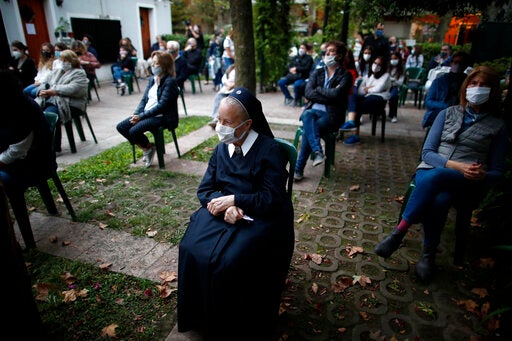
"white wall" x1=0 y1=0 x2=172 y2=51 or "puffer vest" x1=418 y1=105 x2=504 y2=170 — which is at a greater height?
"white wall" x1=0 y1=0 x2=172 y2=51

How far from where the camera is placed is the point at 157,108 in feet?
17.3

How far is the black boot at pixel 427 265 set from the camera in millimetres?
3045

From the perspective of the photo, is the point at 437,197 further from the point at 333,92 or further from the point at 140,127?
the point at 140,127

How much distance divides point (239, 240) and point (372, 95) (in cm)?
562

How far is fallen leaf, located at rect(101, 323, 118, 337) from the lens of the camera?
2.47 meters

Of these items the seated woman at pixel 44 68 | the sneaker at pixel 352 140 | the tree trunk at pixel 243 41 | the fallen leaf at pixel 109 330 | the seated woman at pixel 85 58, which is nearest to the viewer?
the fallen leaf at pixel 109 330

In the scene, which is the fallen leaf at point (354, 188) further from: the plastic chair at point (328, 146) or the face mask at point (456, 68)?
the face mask at point (456, 68)

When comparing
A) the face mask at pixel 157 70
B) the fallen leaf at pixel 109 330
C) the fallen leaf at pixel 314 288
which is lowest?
the fallen leaf at pixel 314 288

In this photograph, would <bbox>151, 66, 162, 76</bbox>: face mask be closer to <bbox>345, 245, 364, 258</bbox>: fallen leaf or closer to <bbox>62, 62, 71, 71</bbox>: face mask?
<bbox>62, 62, 71, 71</bbox>: face mask

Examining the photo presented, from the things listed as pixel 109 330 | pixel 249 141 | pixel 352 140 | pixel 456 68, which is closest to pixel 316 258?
pixel 249 141

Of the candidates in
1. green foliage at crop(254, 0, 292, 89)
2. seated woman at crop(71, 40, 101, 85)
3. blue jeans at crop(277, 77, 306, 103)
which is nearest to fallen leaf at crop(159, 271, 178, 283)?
blue jeans at crop(277, 77, 306, 103)

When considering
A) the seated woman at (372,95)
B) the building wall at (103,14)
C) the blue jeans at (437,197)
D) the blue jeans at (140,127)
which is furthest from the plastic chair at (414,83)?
the building wall at (103,14)

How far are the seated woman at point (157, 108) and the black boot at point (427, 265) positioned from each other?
4055 millimetres

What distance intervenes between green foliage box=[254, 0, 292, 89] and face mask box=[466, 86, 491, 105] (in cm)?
976
